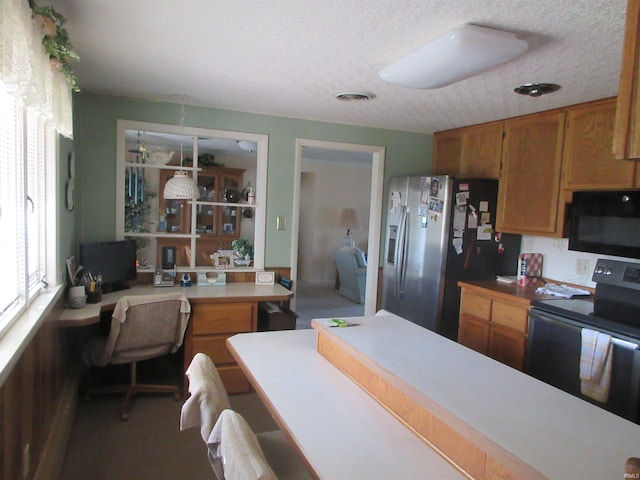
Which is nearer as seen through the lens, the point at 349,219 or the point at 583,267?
the point at 583,267

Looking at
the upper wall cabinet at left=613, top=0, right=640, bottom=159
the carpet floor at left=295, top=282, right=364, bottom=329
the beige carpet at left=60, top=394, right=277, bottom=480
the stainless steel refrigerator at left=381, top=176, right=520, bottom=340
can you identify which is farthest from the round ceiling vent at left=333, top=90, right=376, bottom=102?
the carpet floor at left=295, top=282, right=364, bottom=329

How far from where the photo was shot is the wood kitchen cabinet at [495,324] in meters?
2.97

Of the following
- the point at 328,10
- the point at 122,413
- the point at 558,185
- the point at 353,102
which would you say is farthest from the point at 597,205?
the point at 122,413

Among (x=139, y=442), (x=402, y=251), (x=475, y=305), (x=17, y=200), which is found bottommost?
(x=139, y=442)

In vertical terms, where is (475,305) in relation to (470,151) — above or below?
Answer: below

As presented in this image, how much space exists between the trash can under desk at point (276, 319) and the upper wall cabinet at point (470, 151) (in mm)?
1996

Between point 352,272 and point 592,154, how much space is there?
12.6ft

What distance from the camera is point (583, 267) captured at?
128 inches

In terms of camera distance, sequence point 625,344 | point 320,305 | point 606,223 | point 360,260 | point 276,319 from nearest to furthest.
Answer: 1. point 625,344
2. point 606,223
3. point 276,319
4. point 320,305
5. point 360,260

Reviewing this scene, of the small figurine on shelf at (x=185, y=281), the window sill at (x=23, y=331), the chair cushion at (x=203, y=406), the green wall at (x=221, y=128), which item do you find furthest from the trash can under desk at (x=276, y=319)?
the chair cushion at (x=203, y=406)

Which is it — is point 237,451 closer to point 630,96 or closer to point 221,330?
point 630,96

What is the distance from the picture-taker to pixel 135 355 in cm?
287

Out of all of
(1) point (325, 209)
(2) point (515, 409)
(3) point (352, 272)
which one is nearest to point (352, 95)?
(2) point (515, 409)

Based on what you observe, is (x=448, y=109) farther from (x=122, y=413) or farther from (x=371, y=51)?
(x=122, y=413)
